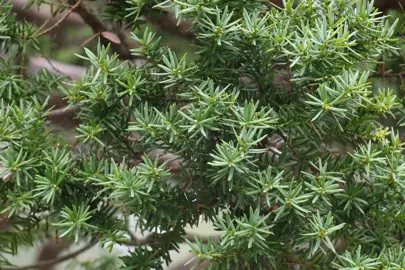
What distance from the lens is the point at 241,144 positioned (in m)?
0.56

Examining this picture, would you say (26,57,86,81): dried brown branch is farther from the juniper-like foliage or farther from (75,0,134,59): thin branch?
the juniper-like foliage

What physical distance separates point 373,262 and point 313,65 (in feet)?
0.66

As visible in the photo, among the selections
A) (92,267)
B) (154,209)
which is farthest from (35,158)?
(92,267)

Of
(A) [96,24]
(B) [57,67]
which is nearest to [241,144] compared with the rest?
(A) [96,24]

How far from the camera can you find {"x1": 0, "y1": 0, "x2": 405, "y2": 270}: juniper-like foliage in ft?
1.91

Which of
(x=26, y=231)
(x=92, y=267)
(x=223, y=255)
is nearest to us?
(x=223, y=255)

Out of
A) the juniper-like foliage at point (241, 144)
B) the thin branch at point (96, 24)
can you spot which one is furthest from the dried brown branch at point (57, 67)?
the juniper-like foliage at point (241, 144)

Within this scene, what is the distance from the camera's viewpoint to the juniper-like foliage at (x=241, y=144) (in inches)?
23.0

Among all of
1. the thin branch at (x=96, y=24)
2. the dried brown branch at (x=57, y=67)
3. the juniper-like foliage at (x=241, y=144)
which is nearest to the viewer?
the juniper-like foliage at (x=241, y=144)

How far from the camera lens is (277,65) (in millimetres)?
650

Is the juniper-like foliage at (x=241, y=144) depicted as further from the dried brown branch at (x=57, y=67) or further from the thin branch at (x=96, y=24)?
the dried brown branch at (x=57, y=67)

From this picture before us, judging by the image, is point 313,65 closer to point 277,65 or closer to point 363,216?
point 277,65

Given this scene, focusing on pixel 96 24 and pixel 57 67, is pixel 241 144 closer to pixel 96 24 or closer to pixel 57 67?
pixel 96 24

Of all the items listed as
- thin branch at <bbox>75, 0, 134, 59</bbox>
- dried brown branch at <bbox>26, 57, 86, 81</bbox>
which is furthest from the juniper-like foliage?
dried brown branch at <bbox>26, 57, 86, 81</bbox>
